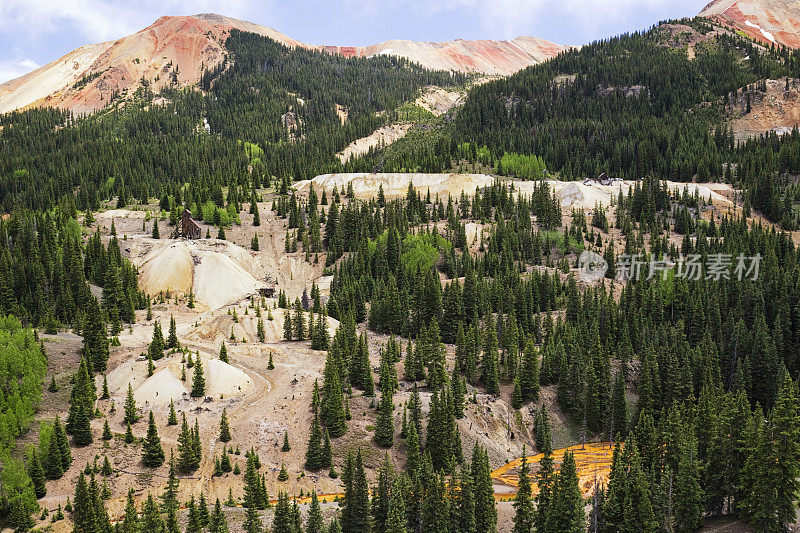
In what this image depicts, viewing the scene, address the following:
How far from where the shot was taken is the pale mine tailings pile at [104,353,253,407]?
97.1 metres

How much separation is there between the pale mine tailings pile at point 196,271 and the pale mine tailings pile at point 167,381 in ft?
160

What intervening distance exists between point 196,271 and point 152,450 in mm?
78704

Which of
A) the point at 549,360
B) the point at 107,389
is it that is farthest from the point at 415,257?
the point at 107,389

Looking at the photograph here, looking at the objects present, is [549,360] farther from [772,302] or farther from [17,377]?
[17,377]

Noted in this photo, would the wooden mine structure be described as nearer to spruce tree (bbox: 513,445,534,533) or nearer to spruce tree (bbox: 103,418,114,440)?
spruce tree (bbox: 103,418,114,440)

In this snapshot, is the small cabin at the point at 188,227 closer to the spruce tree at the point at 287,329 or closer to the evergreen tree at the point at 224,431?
the spruce tree at the point at 287,329

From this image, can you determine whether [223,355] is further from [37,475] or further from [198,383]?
[37,475]

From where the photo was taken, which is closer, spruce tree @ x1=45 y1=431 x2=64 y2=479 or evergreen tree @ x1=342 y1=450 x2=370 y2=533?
evergreen tree @ x1=342 y1=450 x2=370 y2=533

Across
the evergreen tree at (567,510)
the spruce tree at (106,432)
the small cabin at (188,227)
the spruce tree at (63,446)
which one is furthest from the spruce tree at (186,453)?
the small cabin at (188,227)

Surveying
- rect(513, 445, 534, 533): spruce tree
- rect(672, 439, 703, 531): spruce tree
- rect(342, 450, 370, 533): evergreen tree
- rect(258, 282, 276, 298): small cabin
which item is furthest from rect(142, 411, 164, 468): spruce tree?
rect(258, 282, 276, 298): small cabin

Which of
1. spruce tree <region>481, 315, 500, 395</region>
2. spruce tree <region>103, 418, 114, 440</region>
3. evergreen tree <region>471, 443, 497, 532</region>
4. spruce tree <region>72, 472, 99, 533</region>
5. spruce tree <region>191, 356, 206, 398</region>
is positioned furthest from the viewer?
spruce tree <region>481, 315, 500, 395</region>

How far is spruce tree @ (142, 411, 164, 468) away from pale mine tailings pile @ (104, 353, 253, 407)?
1087cm

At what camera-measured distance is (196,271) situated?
159 m

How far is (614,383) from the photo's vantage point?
390 ft
